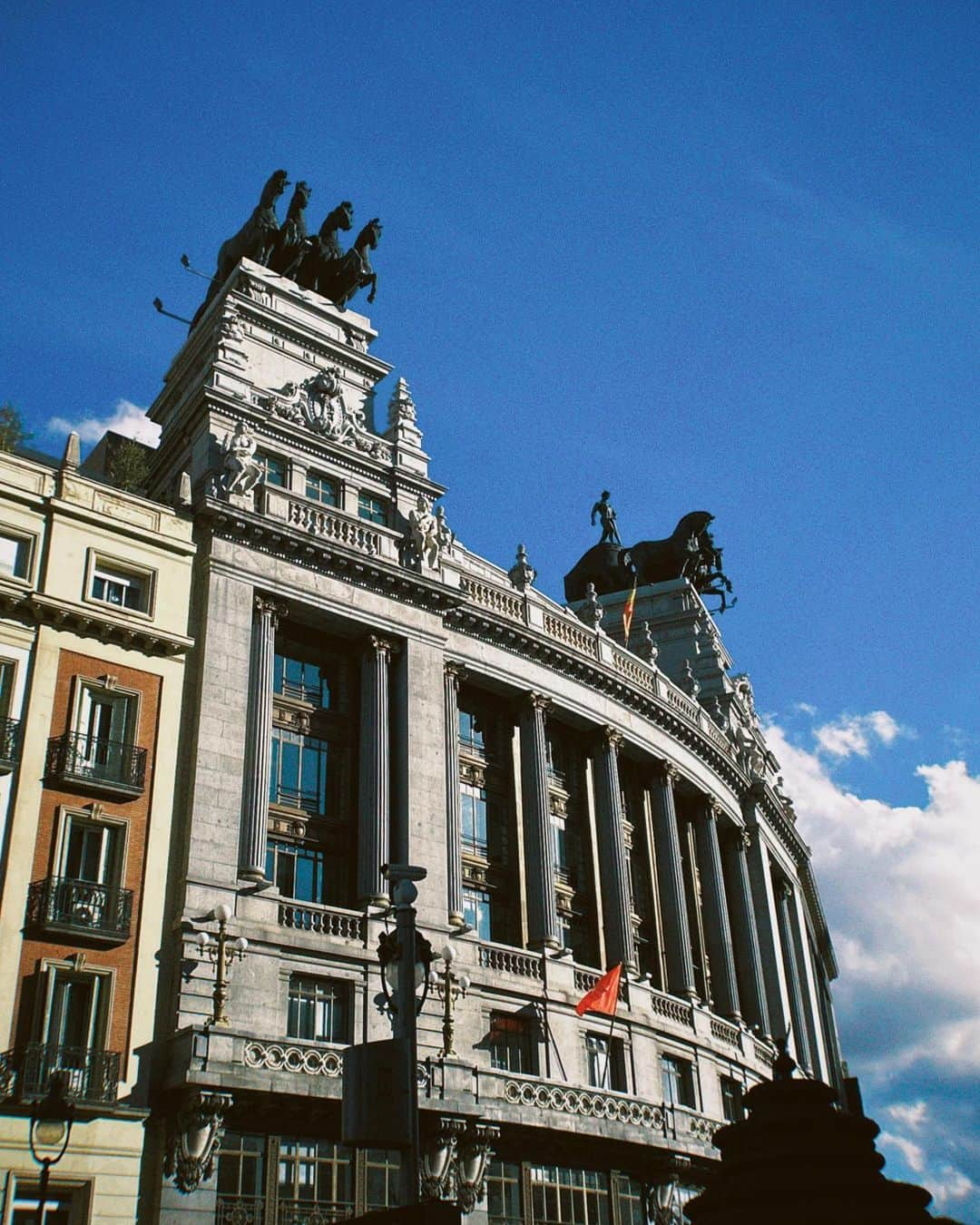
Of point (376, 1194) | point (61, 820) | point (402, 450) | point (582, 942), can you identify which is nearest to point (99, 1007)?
point (61, 820)

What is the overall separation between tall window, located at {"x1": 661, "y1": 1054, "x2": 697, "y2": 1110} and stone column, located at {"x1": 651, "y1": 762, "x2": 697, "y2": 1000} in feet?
11.3

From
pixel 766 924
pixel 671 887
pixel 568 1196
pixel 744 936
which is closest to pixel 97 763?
pixel 568 1196

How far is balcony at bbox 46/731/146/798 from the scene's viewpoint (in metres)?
37.0

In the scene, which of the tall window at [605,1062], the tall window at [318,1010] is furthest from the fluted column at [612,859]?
the tall window at [318,1010]

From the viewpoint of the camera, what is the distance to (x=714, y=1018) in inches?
2267

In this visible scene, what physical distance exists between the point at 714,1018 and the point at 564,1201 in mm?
17005

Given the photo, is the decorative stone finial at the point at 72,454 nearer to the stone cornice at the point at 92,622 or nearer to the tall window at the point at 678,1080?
the stone cornice at the point at 92,622

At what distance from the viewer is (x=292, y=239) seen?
2377 inches

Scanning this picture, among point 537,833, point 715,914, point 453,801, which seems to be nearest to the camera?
point 453,801

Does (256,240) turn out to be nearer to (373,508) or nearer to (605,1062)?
(373,508)

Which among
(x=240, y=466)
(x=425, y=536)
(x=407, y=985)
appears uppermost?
(x=425, y=536)

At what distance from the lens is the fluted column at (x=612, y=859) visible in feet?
175

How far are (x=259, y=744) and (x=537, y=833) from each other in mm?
14187

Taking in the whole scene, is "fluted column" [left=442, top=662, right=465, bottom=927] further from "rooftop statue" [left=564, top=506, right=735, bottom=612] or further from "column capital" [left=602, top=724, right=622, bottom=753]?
"rooftop statue" [left=564, top=506, right=735, bottom=612]
